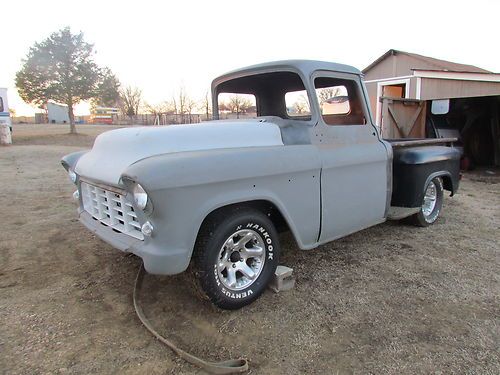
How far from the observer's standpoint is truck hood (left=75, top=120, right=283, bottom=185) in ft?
9.29

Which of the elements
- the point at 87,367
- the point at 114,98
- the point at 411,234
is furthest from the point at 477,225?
the point at 114,98

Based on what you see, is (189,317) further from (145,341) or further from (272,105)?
(272,105)

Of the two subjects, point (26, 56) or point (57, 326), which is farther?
point (26, 56)

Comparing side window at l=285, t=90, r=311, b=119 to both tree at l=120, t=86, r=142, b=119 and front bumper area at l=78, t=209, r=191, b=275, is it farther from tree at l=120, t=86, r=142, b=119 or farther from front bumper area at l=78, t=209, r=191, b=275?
tree at l=120, t=86, r=142, b=119

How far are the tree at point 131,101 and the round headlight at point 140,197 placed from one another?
52.8 metres

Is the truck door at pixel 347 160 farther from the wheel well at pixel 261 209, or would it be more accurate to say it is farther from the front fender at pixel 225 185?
the wheel well at pixel 261 209

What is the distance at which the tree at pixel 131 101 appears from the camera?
170 feet

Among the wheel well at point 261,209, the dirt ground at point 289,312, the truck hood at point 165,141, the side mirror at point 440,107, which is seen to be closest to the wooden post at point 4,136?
the dirt ground at point 289,312

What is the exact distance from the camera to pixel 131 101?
174 feet

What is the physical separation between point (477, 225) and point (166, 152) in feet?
15.1

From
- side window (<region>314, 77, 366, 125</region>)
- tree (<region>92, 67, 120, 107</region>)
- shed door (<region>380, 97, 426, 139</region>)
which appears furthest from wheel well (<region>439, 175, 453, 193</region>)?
tree (<region>92, 67, 120, 107</region>)

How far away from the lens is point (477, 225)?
5152 millimetres

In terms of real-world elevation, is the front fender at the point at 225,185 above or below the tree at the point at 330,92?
below

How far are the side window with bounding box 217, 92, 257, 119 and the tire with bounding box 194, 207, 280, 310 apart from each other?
2016 millimetres
